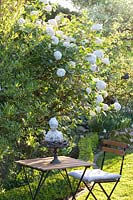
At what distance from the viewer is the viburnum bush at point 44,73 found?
13.9ft

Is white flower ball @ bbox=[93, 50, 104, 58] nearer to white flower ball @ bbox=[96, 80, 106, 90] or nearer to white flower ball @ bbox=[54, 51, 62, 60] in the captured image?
white flower ball @ bbox=[96, 80, 106, 90]

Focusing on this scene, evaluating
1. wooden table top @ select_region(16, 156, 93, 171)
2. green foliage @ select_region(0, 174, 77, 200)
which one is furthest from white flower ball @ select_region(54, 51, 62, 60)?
green foliage @ select_region(0, 174, 77, 200)

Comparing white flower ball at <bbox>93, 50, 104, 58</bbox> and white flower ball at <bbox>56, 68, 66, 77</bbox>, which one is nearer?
white flower ball at <bbox>56, 68, 66, 77</bbox>

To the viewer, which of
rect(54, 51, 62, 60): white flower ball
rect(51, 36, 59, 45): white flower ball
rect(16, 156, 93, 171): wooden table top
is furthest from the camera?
rect(51, 36, 59, 45): white flower ball

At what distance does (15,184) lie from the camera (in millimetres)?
5617

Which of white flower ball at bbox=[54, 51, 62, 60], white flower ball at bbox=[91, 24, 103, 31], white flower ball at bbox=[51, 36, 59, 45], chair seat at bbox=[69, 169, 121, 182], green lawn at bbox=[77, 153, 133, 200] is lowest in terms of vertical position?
green lawn at bbox=[77, 153, 133, 200]

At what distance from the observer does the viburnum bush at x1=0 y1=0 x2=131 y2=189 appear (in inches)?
166

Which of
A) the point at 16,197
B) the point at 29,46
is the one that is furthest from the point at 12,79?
the point at 16,197

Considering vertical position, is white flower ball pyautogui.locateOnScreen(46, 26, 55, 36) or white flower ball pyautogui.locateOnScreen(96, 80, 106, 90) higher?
white flower ball pyautogui.locateOnScreen(46, 26, 55, 36)

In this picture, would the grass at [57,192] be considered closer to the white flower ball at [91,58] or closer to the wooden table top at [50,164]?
the wooden table top at [50,164]

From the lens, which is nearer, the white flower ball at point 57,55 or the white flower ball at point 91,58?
the white flower ball at point 57,55

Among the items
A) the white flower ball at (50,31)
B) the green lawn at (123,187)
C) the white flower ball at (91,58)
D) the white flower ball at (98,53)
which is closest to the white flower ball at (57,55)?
the white flower ball at (50,31)

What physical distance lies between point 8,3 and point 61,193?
2458 mm

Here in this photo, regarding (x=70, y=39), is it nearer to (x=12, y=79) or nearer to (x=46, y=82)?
(x=46, y=82)
